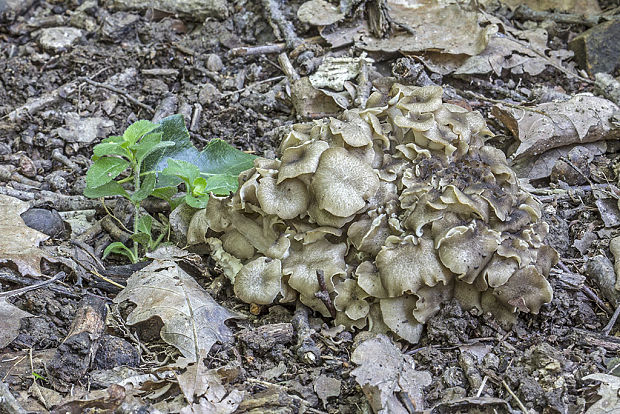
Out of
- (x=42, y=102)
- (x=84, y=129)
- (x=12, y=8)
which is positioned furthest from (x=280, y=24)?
(x=12, y=8)

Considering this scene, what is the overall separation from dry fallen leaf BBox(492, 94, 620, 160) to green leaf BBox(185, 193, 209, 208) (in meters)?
2.42

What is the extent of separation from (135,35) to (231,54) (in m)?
1.20

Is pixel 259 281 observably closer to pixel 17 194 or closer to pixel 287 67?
pixel 17 194

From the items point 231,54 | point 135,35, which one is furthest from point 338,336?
point 135,35

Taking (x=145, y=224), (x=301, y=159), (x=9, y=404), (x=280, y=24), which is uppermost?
(x=301, y=159)

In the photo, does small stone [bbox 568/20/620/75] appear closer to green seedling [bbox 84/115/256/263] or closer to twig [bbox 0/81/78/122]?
green seedling [bbox 84/115/256/263]

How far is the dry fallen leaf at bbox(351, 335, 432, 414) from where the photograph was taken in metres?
3.13

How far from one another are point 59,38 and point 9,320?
3.83 m

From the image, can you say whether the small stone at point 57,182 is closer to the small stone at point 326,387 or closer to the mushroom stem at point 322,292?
the mushroom stem at point 322,292

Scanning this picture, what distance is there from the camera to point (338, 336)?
12.1 ft

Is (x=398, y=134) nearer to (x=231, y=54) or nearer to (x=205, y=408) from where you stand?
(x=205, y=408)

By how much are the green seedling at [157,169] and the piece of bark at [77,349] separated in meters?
0.72

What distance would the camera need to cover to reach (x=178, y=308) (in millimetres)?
3758

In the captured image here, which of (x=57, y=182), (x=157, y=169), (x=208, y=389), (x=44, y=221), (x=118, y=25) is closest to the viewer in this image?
(x=208, y=389)
